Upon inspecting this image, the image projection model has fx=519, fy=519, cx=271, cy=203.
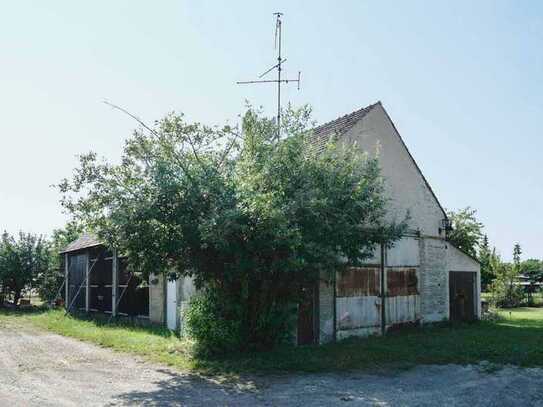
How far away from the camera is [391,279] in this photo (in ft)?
53.5

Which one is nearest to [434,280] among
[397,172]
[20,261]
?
[397,172]

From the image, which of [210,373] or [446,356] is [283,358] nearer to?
[210,373]

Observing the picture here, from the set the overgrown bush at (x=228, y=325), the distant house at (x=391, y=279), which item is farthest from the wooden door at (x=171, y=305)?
the overgrown bush at (x=228, y=325)

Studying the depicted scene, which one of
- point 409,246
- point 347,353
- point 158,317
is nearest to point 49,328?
point 158,317

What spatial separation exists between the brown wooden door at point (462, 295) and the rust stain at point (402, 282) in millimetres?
2821

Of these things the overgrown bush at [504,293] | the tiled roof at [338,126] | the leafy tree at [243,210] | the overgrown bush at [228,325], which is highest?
the tiled roof at [338,126]

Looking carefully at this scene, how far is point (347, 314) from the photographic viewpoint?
14664 mm

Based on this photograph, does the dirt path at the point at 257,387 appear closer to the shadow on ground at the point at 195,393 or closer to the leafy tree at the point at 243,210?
the shadow on ground at the point at 195,393

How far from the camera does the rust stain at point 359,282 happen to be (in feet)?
48.1

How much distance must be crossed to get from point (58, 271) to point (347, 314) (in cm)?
2270

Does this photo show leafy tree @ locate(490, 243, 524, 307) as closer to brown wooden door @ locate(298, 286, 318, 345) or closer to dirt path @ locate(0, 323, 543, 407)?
brown wooden door @ locate(298, 286, 318, 345)

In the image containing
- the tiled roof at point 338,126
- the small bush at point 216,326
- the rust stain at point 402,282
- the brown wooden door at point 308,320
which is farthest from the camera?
the rust stain at point 402,282

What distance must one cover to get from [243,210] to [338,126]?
7.50m

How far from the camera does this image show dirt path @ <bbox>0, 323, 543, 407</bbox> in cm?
802
